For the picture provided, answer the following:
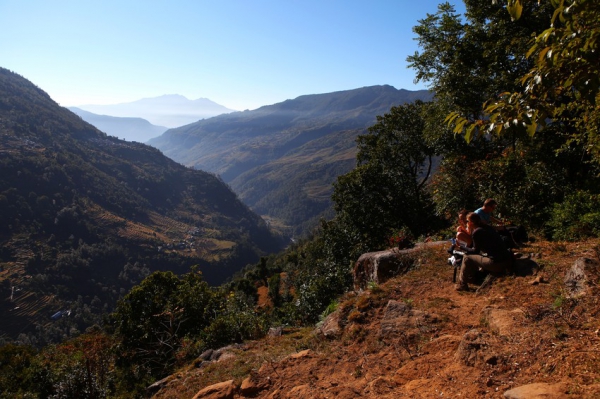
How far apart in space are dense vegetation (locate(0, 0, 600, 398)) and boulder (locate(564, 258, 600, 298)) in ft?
7.36

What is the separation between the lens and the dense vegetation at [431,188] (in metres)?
9.29

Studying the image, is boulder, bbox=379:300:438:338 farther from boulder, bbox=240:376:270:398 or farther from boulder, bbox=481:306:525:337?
boulder, bbox=240:376:270:398

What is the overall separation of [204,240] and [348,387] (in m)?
192

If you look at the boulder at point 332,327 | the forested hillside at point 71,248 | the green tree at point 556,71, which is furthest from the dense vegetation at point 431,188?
the forested hillside at point 71,248

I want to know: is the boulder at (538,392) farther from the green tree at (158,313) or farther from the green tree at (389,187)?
the green tree at (158,313)

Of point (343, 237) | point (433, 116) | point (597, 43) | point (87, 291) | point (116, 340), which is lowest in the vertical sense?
point (87, 291)

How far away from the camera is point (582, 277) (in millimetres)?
4984

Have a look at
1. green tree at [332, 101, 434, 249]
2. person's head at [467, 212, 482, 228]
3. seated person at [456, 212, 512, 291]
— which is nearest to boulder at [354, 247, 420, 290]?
seated person at [456, 212, 512, 291]

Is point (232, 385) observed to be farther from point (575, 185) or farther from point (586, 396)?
point (575, 185)

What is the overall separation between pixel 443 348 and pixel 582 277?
7.76 ft

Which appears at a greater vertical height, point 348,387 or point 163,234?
point 348,387

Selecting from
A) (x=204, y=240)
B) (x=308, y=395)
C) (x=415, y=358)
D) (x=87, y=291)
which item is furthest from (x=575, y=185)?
(x=204, y=240)

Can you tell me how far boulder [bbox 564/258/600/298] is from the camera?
478 centimetres

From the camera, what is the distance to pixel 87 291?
124250 mm
